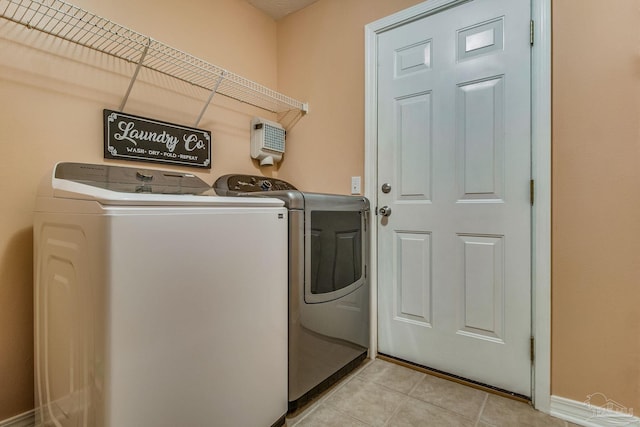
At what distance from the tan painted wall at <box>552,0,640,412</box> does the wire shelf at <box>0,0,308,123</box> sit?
1531 mm

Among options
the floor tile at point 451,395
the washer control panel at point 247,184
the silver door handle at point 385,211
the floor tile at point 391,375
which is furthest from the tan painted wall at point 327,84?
the floor tile at point 451,395

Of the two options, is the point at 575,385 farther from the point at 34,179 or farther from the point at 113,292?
the point at 34,179

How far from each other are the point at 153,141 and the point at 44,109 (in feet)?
1.45

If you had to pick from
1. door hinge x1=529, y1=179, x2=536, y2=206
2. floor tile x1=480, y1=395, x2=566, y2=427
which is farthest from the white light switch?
floor tile x1=480, y1=395, x2=566, y2=427

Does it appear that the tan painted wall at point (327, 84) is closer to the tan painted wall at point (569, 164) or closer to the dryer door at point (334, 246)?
the dryer door at point (334, 246)

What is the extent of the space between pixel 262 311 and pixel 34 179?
1.13 meters

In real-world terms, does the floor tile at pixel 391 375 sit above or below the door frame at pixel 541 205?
below

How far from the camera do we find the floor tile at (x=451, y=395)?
1.38 meters

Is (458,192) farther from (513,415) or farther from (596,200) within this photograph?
(513,415)

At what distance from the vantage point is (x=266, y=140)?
2.15 meters

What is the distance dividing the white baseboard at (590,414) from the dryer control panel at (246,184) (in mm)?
1894

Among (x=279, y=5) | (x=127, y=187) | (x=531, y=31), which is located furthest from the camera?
(x=279, y=5)

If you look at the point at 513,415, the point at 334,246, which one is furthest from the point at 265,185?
the point at 513,415

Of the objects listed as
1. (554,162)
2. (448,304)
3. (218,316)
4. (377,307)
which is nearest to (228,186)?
(218,316)
